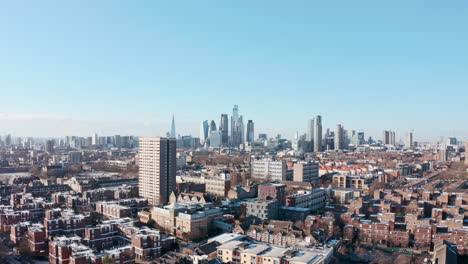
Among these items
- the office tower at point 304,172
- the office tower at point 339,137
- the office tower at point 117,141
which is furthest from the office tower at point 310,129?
the office tower at point 304,172

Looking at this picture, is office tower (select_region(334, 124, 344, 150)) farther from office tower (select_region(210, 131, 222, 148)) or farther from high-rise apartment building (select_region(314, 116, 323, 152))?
office tower (select_region(210, 131, 222, 148))

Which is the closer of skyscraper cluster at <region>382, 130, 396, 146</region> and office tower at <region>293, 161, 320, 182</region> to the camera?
office tower at <region>293, 161, 320, 182</region>

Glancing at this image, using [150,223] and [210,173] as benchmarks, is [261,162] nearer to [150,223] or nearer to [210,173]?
[210,173]

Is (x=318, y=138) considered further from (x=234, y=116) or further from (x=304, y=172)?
(x=304, y=172)

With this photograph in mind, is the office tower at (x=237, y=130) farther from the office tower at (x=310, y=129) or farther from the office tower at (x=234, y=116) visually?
the office tower at (x=310, y=129)

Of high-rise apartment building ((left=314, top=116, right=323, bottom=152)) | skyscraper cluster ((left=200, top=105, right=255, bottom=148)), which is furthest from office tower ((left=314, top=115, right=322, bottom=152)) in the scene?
skyscraper cluster ((left=200, top=105, right=255, bottom=148))

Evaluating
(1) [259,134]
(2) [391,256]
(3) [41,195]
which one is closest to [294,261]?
(2) [391,256]
